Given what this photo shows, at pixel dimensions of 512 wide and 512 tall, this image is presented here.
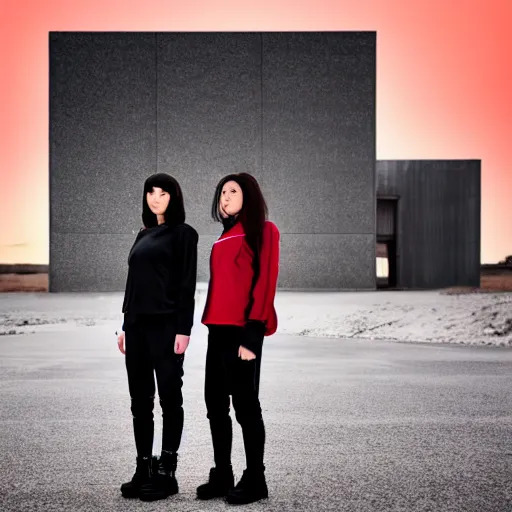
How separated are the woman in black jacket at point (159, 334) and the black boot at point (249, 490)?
373 mm

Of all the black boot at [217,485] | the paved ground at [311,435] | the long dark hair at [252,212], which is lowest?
the paved ground at [311,435]

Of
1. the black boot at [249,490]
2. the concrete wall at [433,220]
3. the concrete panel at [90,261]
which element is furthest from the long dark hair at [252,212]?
the concrete wall at [433,220]

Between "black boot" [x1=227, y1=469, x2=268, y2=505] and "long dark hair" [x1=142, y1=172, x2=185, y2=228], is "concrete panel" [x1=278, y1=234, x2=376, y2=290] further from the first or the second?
"black boot" [x1=227, y1=469, x2=268, y2=505]

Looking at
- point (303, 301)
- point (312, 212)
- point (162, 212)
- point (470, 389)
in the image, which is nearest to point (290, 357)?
point (470, 389)

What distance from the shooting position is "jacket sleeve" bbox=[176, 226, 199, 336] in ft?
12.8

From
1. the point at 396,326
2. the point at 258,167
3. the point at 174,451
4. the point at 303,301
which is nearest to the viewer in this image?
the point at 174,451

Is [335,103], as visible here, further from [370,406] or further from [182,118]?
[370,406]

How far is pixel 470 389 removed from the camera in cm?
761

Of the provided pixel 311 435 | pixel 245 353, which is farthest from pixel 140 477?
pixel 311 435

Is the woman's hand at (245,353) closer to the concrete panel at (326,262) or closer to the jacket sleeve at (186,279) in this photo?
the jacket sleeve at (186,279)

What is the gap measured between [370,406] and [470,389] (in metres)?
1.53

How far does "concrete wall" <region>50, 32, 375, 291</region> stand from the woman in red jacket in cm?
2242

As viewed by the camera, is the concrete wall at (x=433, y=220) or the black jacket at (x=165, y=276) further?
the concrete wall at (x=433, y=220)

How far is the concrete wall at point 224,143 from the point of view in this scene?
2644cm
